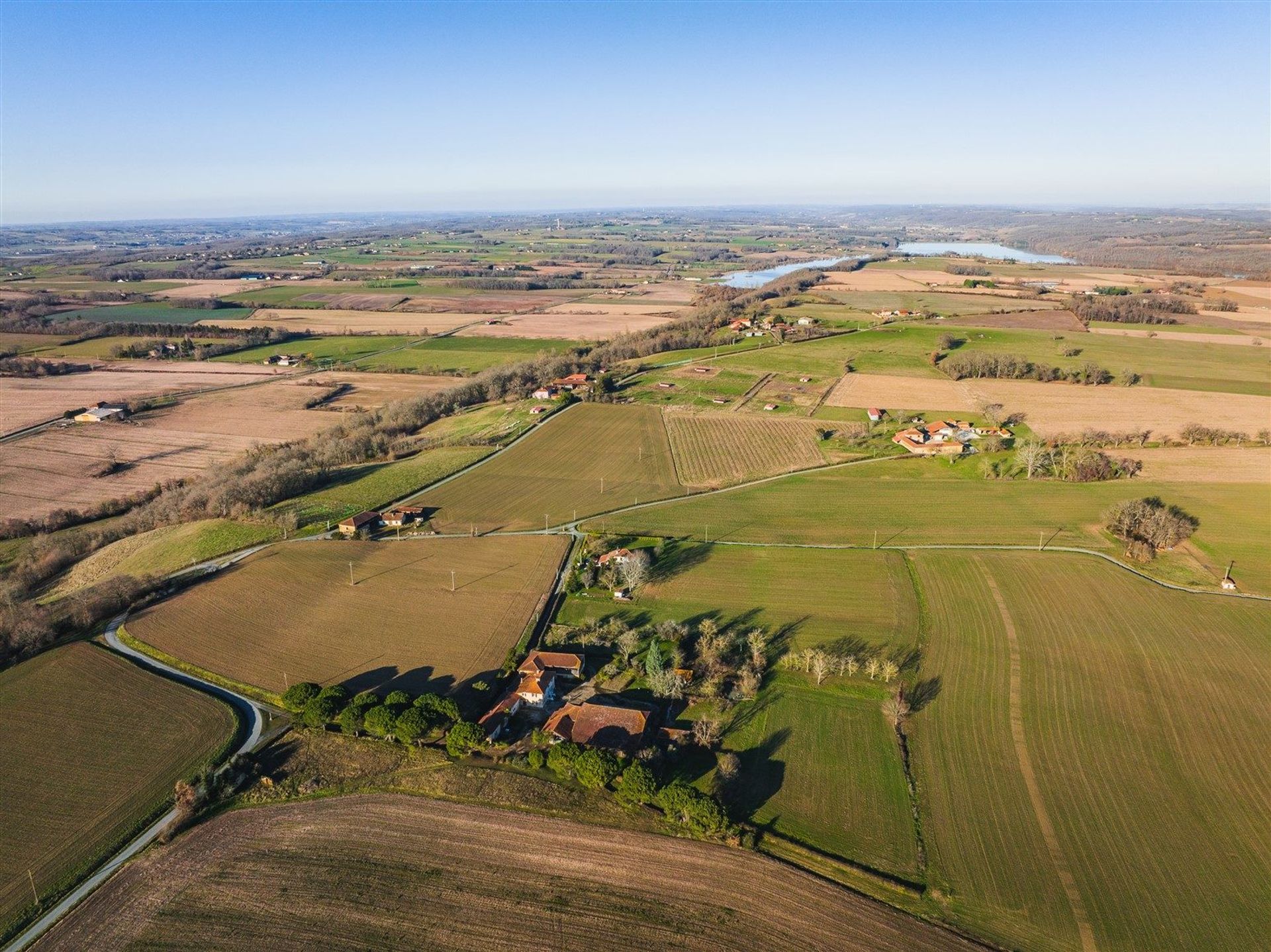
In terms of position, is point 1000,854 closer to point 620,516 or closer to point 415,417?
point 620,516

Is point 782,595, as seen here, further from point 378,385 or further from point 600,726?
point 378,385

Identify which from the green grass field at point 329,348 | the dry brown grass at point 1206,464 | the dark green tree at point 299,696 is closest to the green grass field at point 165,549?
the dark green tree at point 299,696

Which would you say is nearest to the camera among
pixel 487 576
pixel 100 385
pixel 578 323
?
pixel 487 576

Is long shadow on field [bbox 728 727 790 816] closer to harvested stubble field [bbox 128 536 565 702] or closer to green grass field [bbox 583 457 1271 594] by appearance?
harvested stubble field [bbox 128 536 565 702]

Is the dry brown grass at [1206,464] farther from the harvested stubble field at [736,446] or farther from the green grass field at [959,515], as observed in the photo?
the harvested stubble field at [736,446]

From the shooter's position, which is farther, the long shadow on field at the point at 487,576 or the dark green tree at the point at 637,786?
the long shadow on field at the point at 487,576

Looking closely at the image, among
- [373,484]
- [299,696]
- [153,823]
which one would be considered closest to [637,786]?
[299,696]
